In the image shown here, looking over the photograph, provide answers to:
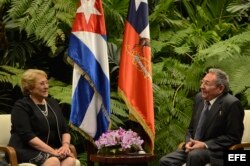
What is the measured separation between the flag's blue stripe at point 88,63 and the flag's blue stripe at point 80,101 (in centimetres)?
10

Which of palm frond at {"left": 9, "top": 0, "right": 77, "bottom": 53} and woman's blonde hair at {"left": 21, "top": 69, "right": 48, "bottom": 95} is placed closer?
woman's blonde hair at {"left": 21, "top": 69, "right": 48, "bottom": 95}

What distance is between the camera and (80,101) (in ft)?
18.7

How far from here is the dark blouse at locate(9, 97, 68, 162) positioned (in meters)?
4.91

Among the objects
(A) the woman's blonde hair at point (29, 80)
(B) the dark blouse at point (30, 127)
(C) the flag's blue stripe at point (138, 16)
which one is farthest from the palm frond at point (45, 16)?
(B) the dark blouse at point (30, 127)

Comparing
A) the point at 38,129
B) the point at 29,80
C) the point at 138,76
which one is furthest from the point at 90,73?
the point at 38,129

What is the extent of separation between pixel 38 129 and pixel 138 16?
65.8 inches

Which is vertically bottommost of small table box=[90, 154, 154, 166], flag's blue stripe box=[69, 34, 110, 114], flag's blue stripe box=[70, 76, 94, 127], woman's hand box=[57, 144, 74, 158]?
small table box=[90, 154, 154, 166]

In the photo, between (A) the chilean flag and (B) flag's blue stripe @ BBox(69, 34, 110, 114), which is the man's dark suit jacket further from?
(B) flag's blue stripe @ BBox(69, 34, 110, 114)

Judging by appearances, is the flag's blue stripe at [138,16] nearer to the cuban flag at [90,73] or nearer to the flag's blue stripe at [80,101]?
the cuban flag at [90,73]

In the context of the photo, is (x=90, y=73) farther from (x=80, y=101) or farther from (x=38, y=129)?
(x=38, y=129)

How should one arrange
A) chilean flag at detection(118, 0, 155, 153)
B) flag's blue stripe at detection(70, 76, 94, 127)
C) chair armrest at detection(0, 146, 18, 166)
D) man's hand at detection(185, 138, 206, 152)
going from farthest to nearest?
chilean flag at detection(118, 0, 155, 153) < flag's blue stripe at detection(70, 76, 94, 127) < man's hand at detection(185, 138, 206, 152) < chair armrest at detection(0, 146, 18, 166)

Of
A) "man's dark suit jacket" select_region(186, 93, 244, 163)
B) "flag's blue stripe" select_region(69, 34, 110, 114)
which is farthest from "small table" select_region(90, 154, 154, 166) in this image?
"flag's blue stripe" select_region(69, 34, 110, 114)

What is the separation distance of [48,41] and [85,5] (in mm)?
1007

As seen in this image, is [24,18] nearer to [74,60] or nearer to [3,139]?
[74,60]
